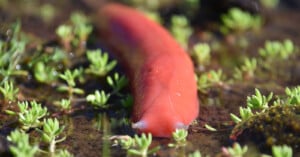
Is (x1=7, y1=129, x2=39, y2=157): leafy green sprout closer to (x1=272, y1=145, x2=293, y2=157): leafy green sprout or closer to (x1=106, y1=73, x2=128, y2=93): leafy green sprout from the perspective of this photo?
(x1=106, y1=73, x2=128, y2=93): leafy green sprout

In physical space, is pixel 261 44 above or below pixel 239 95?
above

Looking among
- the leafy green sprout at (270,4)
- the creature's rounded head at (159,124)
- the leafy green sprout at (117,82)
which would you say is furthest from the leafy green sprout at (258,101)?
the leafy green sprout at (270,4)

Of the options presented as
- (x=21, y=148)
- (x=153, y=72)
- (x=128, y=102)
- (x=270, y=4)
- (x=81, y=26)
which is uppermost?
(x=270, y=4)

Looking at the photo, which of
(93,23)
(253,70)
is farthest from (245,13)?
(93,23)

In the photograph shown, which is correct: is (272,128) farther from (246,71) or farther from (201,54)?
(201,54)

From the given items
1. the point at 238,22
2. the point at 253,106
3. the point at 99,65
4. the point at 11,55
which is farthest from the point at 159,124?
the point at 238,22

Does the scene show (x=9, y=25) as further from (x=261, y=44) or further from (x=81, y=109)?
(x=261, y=44)
